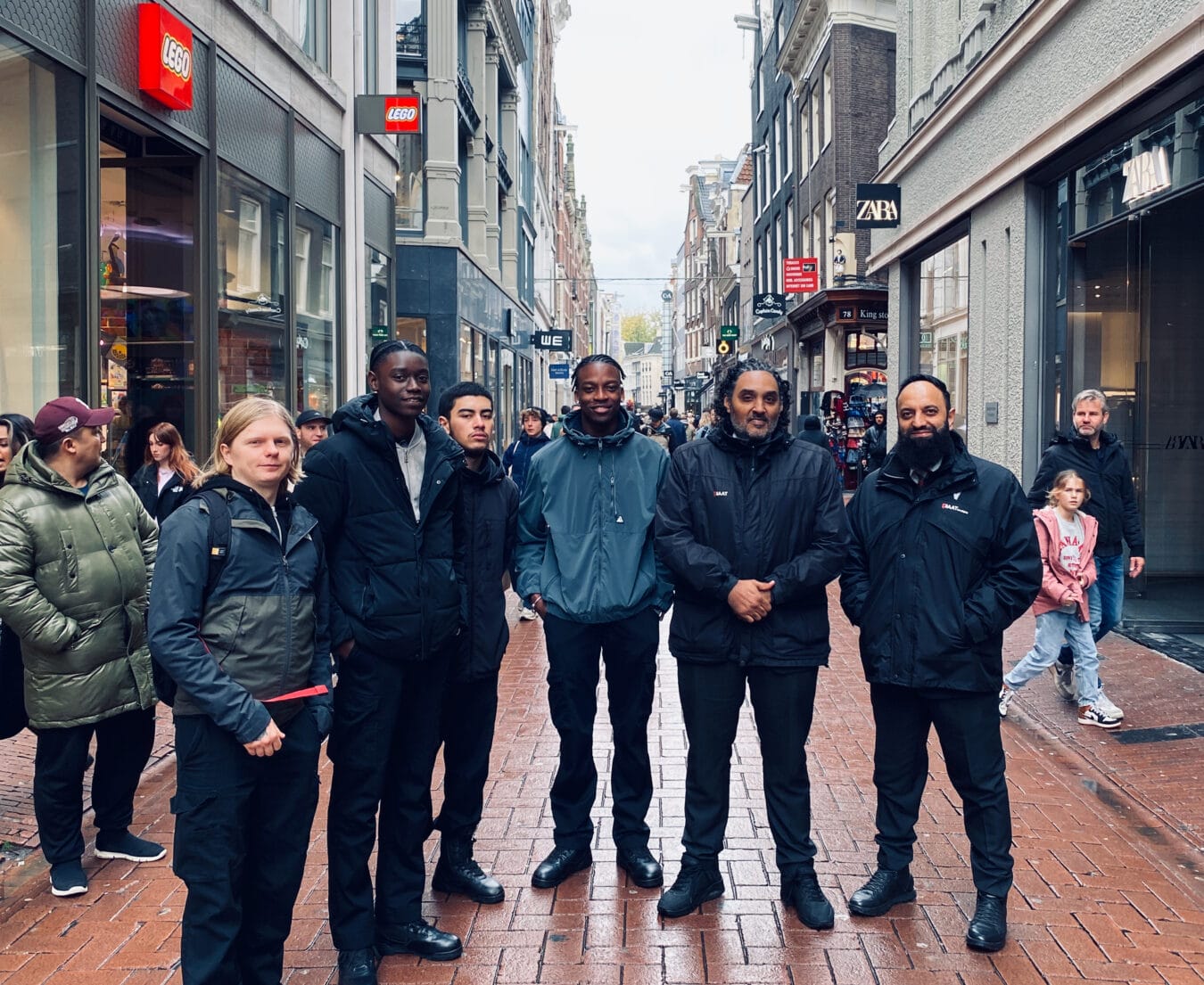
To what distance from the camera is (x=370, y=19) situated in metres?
16.0

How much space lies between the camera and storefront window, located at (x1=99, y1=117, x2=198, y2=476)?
864cm

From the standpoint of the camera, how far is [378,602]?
3732 millimetres

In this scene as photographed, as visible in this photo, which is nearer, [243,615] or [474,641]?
[243,615]

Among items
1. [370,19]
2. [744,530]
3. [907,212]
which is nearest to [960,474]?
[744,530]

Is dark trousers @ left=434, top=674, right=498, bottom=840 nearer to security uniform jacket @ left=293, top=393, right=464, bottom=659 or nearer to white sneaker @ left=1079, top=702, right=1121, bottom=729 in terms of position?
security uniform jacket @ left=293, top=393, right=464, bottom=659

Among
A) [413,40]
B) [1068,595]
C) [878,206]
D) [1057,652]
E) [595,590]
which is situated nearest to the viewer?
[595,590]

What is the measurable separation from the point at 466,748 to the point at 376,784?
23.0 inches

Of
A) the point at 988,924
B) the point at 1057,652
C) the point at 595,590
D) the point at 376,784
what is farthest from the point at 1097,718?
the point at 376,784

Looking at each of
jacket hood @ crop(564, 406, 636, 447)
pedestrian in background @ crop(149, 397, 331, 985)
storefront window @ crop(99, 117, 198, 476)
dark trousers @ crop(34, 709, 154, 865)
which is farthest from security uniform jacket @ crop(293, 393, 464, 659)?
storefront window @ crop(99, 117, 198, 476)

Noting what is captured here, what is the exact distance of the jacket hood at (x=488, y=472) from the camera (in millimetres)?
4246

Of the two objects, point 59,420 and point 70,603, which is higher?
point 59,420

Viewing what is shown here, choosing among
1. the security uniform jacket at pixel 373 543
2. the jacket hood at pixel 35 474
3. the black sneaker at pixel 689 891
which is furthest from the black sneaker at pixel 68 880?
the black sneaker at pixel 689 891

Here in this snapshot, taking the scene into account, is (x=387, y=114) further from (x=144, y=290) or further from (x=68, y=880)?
(x=68, y=880)

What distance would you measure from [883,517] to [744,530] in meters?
0.54
